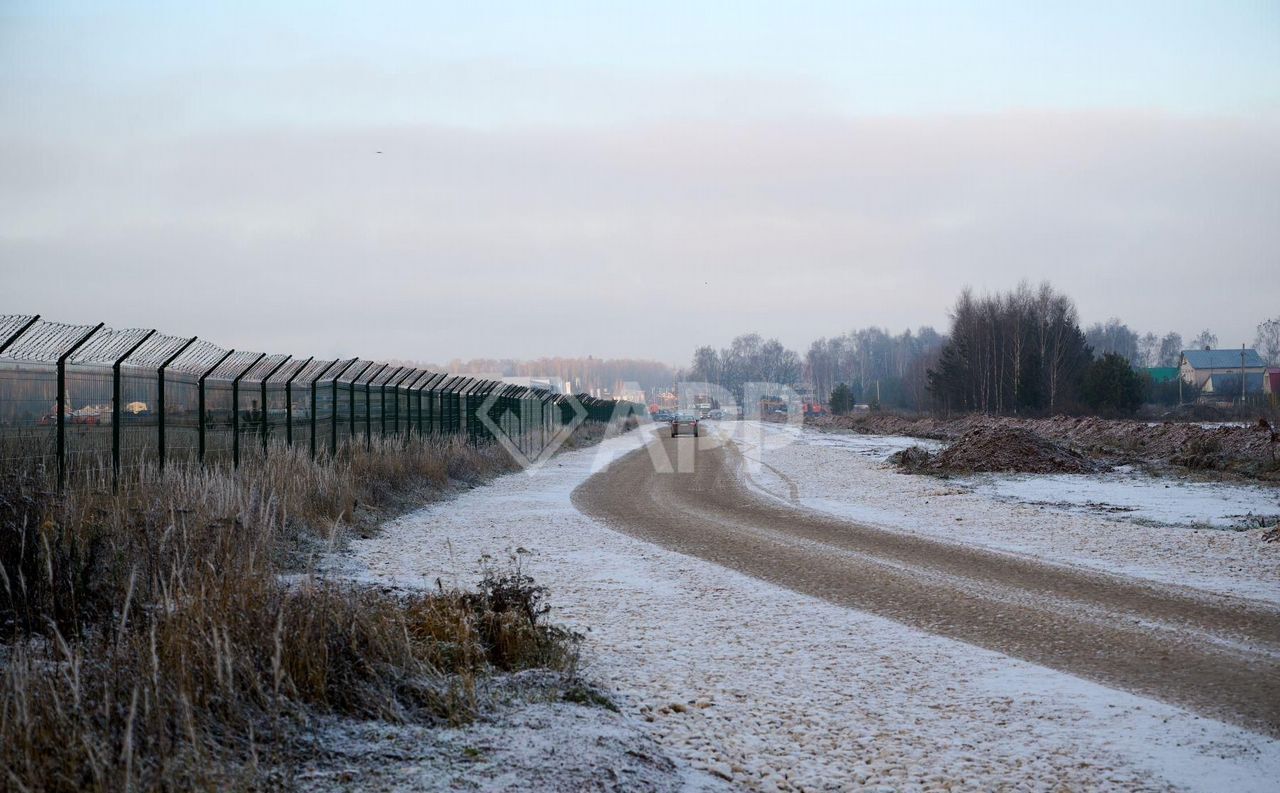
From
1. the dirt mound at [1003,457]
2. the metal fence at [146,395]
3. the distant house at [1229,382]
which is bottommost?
the dirt mound at [1003,457]

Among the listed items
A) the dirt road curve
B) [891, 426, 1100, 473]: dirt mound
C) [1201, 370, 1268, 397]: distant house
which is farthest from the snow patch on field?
[1201, 370, 1268, 397]: distant house

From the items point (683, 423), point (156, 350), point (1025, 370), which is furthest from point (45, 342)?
point (1025, 370)

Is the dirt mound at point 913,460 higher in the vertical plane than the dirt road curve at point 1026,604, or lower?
higher

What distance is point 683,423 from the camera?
5500cm

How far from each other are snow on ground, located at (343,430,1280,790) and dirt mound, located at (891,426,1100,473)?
1734 centimetres

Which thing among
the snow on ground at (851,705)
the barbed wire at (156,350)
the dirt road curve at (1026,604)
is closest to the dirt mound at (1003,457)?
the dirt road curve at (1026,604)

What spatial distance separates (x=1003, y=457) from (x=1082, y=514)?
10.1 metres

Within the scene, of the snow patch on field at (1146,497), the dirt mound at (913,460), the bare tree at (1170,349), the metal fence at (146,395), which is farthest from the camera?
the bare tree at (1170,349)

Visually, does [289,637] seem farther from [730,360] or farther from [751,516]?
[730,360]

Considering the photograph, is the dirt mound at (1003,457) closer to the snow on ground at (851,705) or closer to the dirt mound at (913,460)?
the dirt mound at (913,460)

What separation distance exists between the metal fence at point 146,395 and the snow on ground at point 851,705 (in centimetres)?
408

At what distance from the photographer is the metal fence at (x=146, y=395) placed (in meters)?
10.7

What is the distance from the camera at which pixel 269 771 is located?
→ 12.4ft

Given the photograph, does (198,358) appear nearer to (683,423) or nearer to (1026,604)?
(1026,604)
